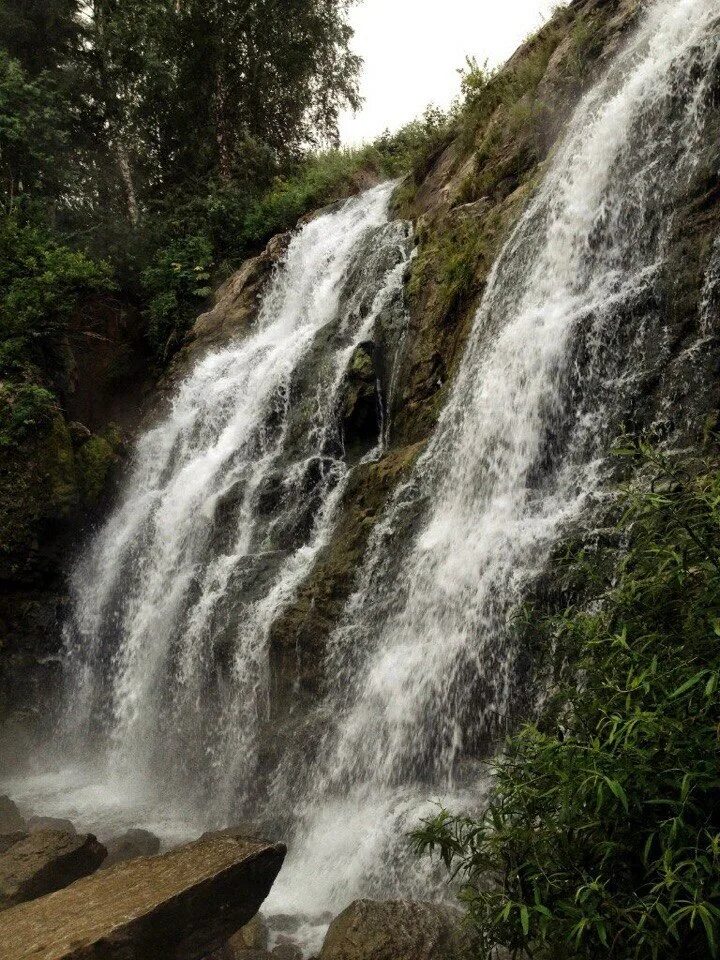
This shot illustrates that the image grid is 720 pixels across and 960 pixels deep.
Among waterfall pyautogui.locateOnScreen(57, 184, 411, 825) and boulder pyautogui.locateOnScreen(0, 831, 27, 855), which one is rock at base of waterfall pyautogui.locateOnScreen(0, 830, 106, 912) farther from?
waterfall pyautogui.locateOnScreen(57, 184, 411, 825)

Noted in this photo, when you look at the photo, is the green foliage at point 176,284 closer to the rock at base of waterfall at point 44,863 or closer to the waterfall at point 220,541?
the waterfall at point 220,541

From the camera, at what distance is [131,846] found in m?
6.58

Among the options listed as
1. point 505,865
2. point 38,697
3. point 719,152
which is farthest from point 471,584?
point 38,697

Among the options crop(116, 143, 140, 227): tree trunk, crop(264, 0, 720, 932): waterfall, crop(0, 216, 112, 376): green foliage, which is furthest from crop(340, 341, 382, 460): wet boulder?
crop(116, 143, 140, 227): tree trunk

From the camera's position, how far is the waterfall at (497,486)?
5.82 m

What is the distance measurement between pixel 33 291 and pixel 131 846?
1000cm

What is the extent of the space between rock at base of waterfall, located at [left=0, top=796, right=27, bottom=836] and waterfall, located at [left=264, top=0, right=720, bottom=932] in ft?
9.39

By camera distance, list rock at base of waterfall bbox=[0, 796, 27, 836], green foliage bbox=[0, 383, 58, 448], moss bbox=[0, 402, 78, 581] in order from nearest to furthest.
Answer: rock at base of waterfall bbox=[0, 796, 27, 836]
moss bbox=[0, 402, 78, 581]
green foliage bbox=[0, 383, 58, 448]

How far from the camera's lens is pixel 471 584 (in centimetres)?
632

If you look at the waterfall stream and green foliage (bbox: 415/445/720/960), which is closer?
green foliage (bbox: 415/445/720/960)

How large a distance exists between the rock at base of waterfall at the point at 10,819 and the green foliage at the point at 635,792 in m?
6.06

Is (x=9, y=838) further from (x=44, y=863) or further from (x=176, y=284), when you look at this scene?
(x=176, y=284)

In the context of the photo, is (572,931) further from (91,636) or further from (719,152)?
(91,636)

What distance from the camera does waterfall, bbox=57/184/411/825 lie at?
8180 mm
